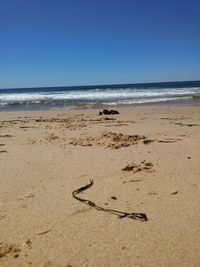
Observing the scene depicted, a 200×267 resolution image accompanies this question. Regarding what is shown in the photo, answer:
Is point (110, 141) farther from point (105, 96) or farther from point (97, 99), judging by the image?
point (105, 96)

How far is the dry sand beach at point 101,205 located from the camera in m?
2.49

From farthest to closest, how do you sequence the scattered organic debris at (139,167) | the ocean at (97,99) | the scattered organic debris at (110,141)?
the ocean at (97,99)
the scattered organic debris at (110,141)
the scattered organic debris at (139,167)

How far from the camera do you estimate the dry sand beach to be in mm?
2492

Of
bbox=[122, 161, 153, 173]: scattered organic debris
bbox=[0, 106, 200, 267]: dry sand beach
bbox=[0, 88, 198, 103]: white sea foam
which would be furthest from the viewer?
bbox=[0, 88, 198, 103]: white sea foam

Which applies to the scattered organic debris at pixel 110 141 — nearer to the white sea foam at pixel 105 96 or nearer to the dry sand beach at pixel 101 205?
the dry sand beach at pixel 101 205

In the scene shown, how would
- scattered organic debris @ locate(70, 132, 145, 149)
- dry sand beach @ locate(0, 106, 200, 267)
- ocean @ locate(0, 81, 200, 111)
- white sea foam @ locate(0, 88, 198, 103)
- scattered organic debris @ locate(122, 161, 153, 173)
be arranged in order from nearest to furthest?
dry sand beach @ locate(0, 106, 200, 267), scattered organic debris @ locate(122, 161, 153, 173), scattered organic debris @ locate(70, 132, 145, 149), ocean @ locate(0, 81, 200, 111), white sea foam @ locate(0, 88, 198, 103)

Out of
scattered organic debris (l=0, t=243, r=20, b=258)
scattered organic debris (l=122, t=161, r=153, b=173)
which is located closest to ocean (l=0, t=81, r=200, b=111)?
scattered organic debris (l=122, t=161, r=153, b=173)

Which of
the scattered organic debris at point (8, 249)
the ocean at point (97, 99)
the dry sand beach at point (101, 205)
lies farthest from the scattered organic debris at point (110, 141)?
the ocean at point (97, 99)

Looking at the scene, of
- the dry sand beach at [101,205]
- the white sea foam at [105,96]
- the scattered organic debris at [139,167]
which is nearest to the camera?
the dry sand beach at [101,205]

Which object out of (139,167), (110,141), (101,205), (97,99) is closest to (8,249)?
(101,205)

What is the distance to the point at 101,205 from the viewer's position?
3332mm

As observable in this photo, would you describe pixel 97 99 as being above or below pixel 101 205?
below

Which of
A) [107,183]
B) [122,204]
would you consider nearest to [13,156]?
[107,183]

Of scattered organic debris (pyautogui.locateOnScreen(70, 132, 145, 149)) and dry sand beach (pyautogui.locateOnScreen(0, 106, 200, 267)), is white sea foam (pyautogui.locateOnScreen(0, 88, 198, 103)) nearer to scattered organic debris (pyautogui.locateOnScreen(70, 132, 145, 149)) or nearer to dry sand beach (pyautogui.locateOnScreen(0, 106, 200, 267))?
scattered organic debris (pyautogui.locateOnScreen(70, 132, 145, 149))
